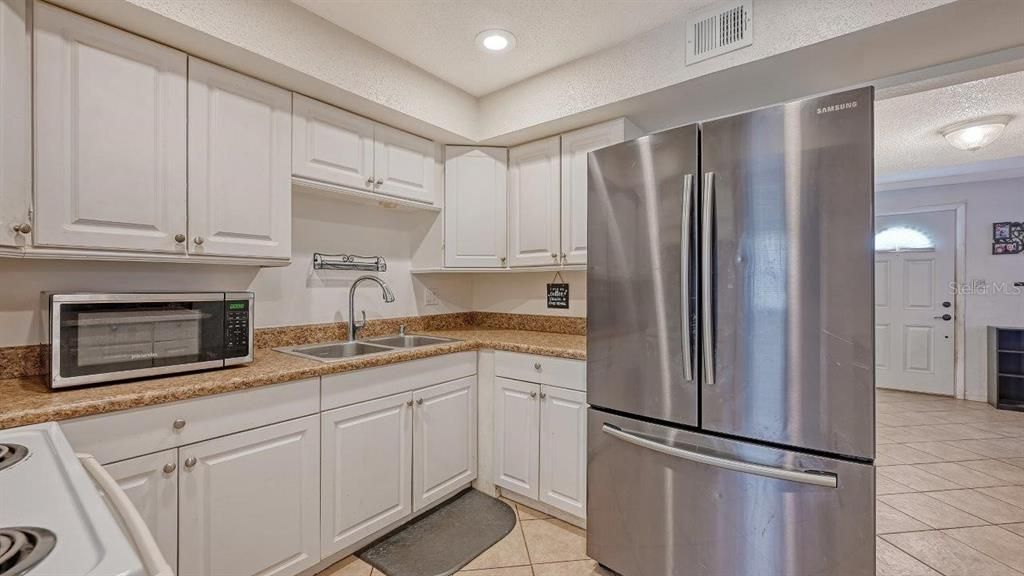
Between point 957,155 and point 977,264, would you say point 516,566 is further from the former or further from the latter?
point 977,264

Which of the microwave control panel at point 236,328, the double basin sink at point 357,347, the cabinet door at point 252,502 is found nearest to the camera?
the cabinet door at point 252,502

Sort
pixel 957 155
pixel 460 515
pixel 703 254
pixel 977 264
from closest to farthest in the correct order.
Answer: pixel 703 254, pixel 460 515, pixel 957 155, pixel 977 264

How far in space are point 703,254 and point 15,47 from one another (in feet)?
7.34

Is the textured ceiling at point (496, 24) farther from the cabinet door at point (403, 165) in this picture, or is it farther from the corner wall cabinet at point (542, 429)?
the corner wall cabinet at point (542, 429)

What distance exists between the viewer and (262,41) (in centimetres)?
173

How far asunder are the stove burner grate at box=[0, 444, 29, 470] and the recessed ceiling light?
6.85ft

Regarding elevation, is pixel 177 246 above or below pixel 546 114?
below

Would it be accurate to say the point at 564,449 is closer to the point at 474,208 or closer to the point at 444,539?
the point at 444,539

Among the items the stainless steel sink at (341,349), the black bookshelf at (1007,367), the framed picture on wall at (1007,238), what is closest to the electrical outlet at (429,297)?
the stainless steel sink at (341,349)

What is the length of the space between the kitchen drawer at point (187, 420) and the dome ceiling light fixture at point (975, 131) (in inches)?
175

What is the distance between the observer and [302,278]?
7.68 ft

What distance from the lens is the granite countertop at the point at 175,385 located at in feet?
3.92

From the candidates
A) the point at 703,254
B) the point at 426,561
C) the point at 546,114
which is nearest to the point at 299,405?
the point at 426,561

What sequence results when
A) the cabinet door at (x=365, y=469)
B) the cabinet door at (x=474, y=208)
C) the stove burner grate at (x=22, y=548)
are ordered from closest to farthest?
the stove burner grate at (x=22, y=548), the cabinet door at (x=365, y=469), the cabinet door at (x=474, y=208)
